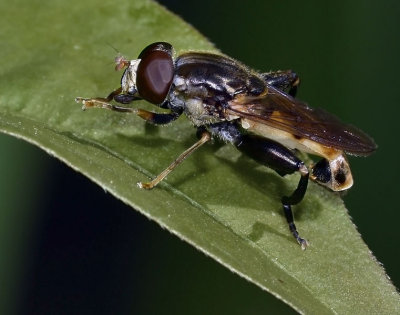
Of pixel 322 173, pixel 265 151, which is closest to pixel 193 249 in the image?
pixel 265 151

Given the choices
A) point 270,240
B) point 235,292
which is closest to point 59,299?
point 235,292

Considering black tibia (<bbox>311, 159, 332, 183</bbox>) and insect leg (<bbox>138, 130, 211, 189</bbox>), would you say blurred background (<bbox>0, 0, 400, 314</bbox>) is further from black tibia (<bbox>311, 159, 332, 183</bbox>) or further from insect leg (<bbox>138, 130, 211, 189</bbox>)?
insect leg (<bbox>138, 130, 211, 189</bbox>)

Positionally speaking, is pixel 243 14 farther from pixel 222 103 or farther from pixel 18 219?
pixel 18 219

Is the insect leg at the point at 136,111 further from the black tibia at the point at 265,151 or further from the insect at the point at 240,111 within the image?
the black tibia at the point at 265,151

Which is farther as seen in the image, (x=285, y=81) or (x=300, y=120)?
(x=285, y=81)

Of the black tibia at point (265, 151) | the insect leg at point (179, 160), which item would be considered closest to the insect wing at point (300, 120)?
the black tibia at point (265, 151)

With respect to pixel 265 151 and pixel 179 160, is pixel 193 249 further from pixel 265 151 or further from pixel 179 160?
pixel 179 160
